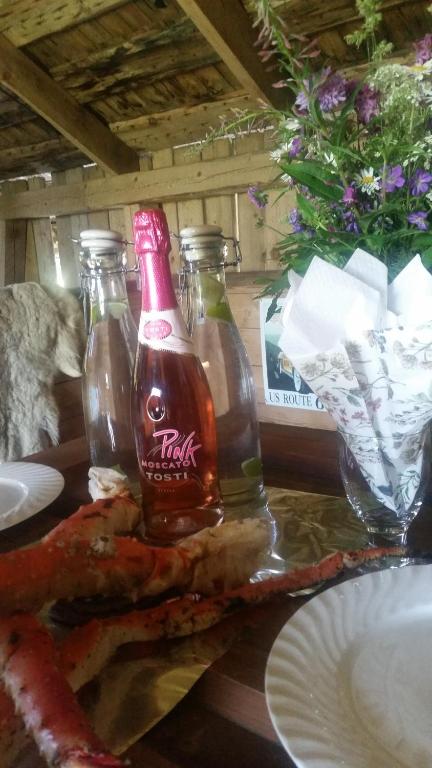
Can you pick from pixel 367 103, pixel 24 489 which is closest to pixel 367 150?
pixel 367 103

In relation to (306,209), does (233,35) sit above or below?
above

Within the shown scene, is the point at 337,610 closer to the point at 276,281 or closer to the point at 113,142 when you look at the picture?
the point at 276,281

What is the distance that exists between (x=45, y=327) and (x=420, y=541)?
1.29 metres

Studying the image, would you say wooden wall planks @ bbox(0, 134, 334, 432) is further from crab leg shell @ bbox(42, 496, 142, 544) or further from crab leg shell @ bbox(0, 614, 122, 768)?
crab leg shell @ bbox(0, 614, 122, 768)

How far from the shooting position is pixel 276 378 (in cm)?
140

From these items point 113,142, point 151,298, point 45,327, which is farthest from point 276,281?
point 113,142

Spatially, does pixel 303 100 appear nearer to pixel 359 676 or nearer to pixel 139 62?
pixel 359 676

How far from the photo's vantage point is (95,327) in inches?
23.3

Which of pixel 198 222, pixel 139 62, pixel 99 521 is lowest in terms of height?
pixel 99 521

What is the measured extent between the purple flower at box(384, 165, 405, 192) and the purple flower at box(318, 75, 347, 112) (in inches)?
2.7

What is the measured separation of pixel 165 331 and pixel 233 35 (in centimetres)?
172

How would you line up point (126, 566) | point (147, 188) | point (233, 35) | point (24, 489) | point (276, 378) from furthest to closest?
point (147, 188) < point (233, 35) < point (276, 378) < point (24, 489) < point (126, 566)

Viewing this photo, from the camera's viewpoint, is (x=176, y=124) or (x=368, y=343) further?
(x=176, y=124)

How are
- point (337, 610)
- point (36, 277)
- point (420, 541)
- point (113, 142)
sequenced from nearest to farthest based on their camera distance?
1. point (337, 610)
2. point (420, 541)
3. point (113, 142)
4. point (36, 277)
